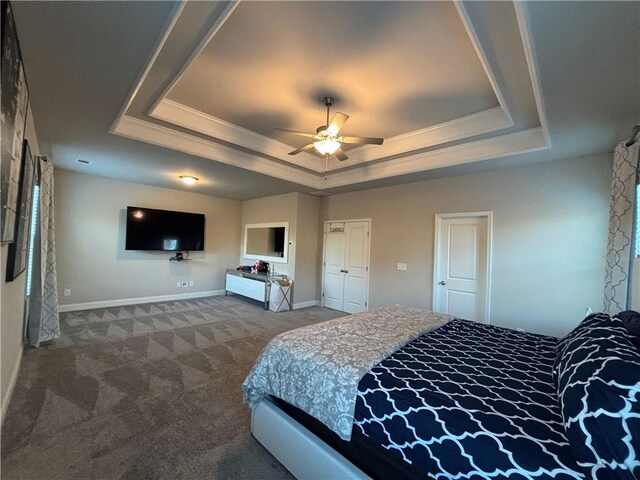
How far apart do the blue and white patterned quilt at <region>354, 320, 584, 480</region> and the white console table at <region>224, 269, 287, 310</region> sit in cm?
419

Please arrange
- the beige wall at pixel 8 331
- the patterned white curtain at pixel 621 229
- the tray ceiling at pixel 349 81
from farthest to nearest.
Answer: the patterned white curtain at pixel 621 229
the beige wall at pixel 8 331
the tray ceiling at pixel 349 81

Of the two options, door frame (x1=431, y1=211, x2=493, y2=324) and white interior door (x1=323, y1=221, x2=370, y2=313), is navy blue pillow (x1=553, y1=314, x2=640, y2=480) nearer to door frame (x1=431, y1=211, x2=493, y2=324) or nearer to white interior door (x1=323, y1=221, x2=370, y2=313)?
door frame (x1=431, y1=211, x2=493, y2=324)

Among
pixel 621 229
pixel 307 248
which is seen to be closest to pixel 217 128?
pixel 307 248

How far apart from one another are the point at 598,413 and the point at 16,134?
3420mm

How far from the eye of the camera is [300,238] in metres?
5.94

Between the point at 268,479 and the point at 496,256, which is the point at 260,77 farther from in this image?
the point at 496,256

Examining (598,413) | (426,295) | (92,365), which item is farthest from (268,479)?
(426,295)

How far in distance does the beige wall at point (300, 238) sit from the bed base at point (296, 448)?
394 cm

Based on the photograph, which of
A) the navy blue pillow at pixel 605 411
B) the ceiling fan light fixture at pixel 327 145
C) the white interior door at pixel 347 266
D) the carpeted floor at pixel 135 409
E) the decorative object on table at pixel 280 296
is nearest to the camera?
the navy blue pillow at pixel 605 411

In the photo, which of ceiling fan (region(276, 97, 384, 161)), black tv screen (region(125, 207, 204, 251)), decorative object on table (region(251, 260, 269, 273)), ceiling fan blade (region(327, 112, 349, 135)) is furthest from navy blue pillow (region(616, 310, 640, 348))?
black tv screen (region(125, 207, 204, 251))

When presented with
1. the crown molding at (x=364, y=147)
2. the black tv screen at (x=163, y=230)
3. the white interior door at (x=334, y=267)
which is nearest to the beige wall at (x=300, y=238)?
the white interior door at (x=334, y=267)

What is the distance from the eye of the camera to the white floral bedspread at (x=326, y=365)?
1.53m

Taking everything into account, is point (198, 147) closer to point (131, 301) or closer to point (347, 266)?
point (347, 266)

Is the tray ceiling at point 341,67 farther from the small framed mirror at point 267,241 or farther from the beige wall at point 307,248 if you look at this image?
the small framed mirror at point 267,241
